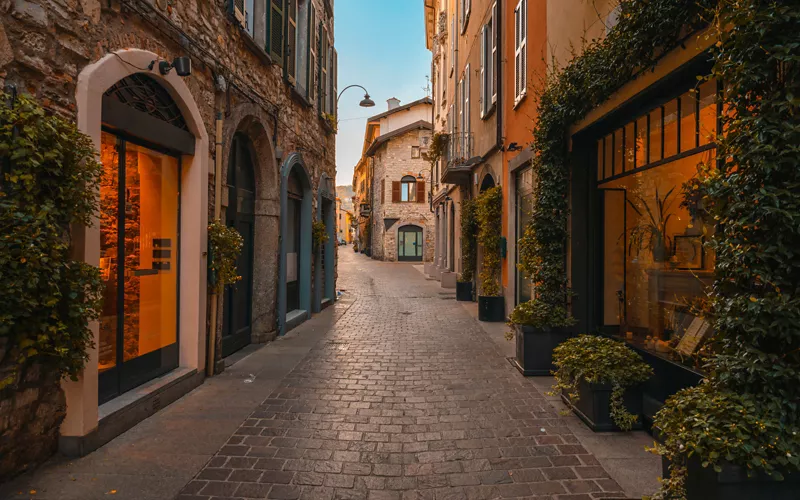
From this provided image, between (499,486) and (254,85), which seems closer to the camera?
(499,486)

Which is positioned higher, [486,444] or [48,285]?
[48,285]

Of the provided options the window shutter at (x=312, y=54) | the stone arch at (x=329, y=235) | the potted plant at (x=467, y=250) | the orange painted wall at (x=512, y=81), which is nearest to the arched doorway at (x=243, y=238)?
the window shutter at (x=312, y=54)

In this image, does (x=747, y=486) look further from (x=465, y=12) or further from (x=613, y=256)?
(x=465, y=12)


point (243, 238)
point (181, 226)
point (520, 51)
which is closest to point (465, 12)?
point (520, 51)

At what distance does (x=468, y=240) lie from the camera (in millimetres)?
13211

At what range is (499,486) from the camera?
10.7 ft

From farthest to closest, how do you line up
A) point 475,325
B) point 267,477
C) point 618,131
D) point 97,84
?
1. point 475,325
2. point 618,131
3. point 97,84
4. point 267,477

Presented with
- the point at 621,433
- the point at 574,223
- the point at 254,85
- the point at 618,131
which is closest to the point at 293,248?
the point at 254,85

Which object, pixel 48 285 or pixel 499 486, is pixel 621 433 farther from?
pixel 48 285

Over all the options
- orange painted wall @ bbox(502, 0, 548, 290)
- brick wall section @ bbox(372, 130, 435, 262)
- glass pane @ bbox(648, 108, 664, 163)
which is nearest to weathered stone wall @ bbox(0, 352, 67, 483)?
glass pane @ bbox(648, 108, 664, 163)

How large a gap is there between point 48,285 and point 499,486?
3.18 meters

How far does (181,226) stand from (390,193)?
2883 cm

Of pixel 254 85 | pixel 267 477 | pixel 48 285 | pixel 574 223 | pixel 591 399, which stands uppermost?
pixel 254 85

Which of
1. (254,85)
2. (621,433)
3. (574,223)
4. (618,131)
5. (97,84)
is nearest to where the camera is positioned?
(97,84)
